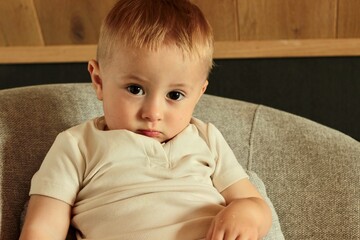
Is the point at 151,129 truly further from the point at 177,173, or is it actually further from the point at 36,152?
the point at 36,152

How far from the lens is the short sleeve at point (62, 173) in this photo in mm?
948

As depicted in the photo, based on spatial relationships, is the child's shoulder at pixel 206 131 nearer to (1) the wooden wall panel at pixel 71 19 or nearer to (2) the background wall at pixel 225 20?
(2) the background wall at pixel 225 20

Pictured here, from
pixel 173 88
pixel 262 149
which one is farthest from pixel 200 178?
pixel 262 149

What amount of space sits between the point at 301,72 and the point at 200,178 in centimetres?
71

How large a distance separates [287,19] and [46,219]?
901 millimetres

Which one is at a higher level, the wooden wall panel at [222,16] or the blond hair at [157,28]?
the blond hair at [157,28]

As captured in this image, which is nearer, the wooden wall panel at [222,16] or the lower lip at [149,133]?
the lower lip at [149,133]

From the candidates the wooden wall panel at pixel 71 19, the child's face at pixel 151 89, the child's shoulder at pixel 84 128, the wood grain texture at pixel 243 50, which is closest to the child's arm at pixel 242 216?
the child's face at pixel 151 89

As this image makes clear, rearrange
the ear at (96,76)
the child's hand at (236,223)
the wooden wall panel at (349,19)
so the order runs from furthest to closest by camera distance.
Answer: the wooden wall panel at (349,19), the ear at (96,76), the child's hand at (236,223)

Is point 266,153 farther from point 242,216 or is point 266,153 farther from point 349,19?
point 349,19

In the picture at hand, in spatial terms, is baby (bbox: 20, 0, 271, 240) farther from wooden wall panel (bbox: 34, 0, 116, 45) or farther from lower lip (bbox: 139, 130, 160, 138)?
wooden wall panel (bbox: 34, 0, 116, 45)

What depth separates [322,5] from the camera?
4.96 feet

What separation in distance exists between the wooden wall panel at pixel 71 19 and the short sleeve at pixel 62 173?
28.1 inches

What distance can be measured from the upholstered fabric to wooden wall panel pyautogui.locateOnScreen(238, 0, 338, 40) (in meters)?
0.35
